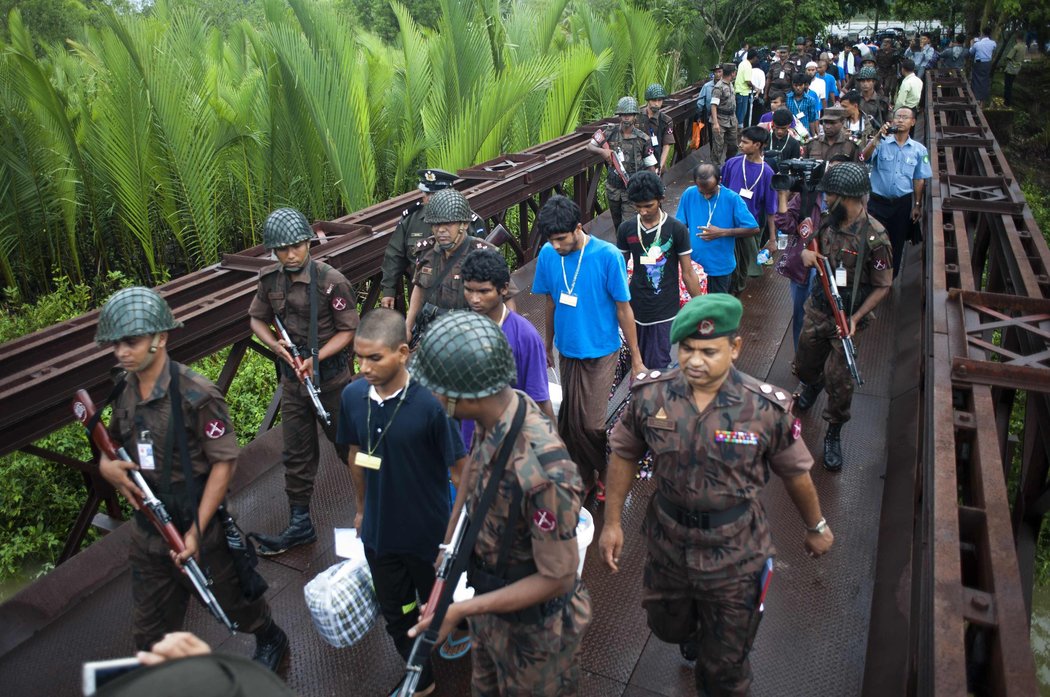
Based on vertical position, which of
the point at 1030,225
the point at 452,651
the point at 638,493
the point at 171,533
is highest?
the point at 171,533

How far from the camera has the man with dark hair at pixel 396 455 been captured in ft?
9.38

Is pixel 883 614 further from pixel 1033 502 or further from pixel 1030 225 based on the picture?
pixel 1030 225

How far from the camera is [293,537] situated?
4.24 meters

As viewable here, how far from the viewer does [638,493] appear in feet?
15.5

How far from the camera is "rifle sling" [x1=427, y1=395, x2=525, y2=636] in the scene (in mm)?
2234

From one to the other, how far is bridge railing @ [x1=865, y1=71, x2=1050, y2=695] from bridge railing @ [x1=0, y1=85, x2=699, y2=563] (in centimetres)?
347

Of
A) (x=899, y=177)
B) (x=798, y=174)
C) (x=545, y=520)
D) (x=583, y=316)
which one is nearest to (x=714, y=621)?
(x=545, y=520)

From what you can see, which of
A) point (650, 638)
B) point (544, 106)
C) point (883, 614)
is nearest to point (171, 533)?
point (650, 638)

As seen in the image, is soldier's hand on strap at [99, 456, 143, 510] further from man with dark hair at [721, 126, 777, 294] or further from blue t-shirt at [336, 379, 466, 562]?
man with dark hair at [721, 126, 777, 294]

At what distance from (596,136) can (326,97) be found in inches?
104

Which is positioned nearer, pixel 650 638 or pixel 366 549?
pixel 366 549

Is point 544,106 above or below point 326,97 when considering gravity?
below

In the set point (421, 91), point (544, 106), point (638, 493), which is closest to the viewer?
point (638, 493)

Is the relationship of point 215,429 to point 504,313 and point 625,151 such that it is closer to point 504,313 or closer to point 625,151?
point 504,313
